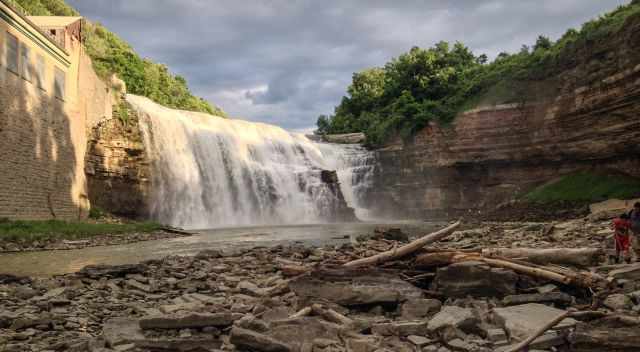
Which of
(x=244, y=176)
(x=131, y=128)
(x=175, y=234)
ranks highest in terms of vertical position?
(x=131, y=128)

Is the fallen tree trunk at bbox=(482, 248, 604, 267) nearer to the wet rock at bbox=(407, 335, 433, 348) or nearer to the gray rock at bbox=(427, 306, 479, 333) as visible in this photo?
the gray rock at bbox=(427, 306, 479, 333)

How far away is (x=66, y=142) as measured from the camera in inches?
866

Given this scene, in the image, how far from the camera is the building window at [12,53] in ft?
57.0

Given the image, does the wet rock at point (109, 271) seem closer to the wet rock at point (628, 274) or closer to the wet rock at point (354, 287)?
the wet rock at point (354, 287)

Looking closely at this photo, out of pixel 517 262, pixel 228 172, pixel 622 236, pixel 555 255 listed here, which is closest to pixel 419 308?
pixel 517 262

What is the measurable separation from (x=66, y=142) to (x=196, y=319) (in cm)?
2172

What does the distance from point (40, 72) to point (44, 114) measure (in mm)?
1875

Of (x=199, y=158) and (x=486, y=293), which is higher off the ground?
(x=199, y=158)

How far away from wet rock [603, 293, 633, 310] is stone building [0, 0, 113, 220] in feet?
63.5

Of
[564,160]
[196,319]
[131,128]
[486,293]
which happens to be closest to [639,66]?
[564,160]

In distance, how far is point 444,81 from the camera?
42.4 metres

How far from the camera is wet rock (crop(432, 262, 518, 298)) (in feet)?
15.0

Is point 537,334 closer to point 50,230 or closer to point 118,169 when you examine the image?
point 50,230

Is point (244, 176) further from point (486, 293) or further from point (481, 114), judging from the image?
point (486, 293)
